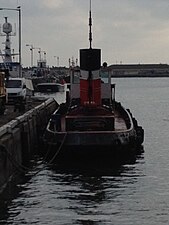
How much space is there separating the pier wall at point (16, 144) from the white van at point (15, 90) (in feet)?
35.8

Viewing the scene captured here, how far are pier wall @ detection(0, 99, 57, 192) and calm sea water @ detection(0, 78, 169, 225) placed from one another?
20.2 inches

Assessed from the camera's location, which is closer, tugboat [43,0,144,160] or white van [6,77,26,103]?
tugboat [43,0,144,160]

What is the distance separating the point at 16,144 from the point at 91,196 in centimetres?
500

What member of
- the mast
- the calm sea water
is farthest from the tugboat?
the calm sea water

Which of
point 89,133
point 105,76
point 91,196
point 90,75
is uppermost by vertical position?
point 90,75

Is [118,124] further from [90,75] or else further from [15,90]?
[15,90]

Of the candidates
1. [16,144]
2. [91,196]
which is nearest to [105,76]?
[16,144]

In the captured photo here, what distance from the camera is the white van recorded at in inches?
1788

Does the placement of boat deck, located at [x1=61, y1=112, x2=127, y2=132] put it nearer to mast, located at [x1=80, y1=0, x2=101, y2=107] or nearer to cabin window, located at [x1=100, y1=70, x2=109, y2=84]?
mast, located at [x1=80, y1=0, x2=101, y2=107]

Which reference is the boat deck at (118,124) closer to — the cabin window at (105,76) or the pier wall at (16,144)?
the pier wall at (16,144)

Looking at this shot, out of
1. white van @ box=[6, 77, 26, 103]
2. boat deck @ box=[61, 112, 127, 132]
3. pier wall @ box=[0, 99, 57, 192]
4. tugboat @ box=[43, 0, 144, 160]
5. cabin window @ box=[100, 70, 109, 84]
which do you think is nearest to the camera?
pier wall @ box=[0, 99, 57, 192]

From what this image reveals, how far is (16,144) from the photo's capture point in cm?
2541

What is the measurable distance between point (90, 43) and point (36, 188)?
10838 millimetres

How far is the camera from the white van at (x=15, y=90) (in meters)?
45.4
